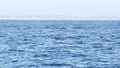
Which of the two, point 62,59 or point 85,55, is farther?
point 85,55

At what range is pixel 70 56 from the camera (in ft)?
135

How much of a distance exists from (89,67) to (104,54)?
851 cm

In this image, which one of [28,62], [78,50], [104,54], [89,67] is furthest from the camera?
[78,50]

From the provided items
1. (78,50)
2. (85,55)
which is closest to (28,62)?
(85,55)

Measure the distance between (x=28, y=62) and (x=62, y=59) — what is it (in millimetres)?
3653

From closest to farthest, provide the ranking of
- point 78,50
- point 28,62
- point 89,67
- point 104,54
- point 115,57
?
point 89,67
point 28,62
point 115,57
point 104,54
point 78,50

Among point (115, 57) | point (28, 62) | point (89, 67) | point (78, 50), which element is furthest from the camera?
point (78, 50)

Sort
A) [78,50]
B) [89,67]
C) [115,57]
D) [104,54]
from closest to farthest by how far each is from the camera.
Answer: [89,67] < [115,57] < [104,54] < [78,50]

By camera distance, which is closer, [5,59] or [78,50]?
[5,59]

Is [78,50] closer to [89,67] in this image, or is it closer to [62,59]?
[62,59]

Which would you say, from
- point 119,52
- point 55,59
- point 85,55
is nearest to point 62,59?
point 55,59

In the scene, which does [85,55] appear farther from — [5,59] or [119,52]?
[5,59]

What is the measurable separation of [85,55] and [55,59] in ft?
13.1

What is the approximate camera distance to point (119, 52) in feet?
145
